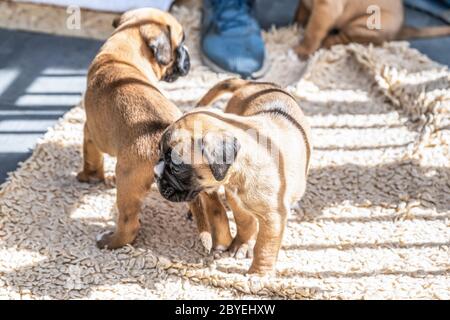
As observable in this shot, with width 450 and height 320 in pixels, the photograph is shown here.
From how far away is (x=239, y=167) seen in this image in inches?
117

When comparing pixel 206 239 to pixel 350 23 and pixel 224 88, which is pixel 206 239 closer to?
pixel 224 88

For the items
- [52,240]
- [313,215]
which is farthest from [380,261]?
[52,240]

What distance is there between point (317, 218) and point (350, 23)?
205 centimetres

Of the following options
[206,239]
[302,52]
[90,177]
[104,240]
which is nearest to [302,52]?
[302,52]

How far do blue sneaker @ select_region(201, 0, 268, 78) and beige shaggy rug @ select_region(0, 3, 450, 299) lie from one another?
19 cm

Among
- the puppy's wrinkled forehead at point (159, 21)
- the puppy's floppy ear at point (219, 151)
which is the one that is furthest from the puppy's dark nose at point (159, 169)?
the puppy's wrinkled forehead at point (159, 21)

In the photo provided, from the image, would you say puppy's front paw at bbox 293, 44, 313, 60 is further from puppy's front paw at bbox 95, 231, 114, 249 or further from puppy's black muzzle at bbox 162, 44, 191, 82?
puppy's front paw at bbox 95, 231, 114, 249

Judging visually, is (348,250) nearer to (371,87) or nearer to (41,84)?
(371,87)

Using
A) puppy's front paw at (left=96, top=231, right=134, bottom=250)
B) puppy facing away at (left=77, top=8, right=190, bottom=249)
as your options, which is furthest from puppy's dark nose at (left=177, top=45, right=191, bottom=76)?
puppy's front paw at (left=96, top=231, right=134, bottom=250)

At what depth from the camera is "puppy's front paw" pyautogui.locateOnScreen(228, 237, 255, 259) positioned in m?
3.49

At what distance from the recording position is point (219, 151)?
276 cm

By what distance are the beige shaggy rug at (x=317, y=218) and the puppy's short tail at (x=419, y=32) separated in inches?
20.8
